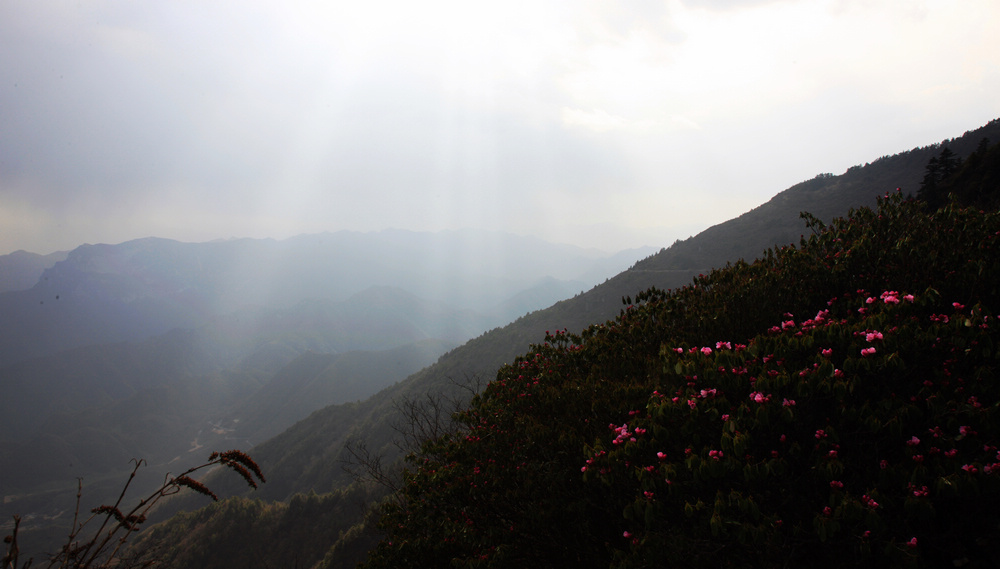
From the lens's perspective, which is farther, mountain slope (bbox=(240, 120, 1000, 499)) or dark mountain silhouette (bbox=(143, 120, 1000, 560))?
mountain slope (bbox=(240, 120, 1000, 499))

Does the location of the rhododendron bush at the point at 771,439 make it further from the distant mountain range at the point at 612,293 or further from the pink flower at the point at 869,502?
the distant mountain range at the point at 612,293

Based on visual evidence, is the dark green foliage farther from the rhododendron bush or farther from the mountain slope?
the rhododendron bush

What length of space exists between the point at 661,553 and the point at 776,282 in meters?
7.14

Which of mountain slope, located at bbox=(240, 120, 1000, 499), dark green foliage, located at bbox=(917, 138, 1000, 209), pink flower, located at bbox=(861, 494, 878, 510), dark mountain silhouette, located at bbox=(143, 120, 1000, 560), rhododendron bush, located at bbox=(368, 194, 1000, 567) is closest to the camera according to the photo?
pink flower, located at bbox=(861, 494, 878, 510)

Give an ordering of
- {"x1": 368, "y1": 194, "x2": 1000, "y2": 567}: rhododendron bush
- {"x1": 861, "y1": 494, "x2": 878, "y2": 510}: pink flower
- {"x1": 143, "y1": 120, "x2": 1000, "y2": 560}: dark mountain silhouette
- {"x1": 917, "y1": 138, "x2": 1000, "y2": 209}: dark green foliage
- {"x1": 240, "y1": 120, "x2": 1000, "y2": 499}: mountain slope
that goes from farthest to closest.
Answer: {"x1": 240, "y1": 120, "x2": 1000, "y2": 499}: mountain slope, {"x1": 143, "y1": 120, "x2": 1000, "y2": 560}: dark mountain silhouette, {"x1": 917, "y1": 138, "x2": 1000, "y2": 209}: dark green foliage, {"x1": 368, "y1": 194, "x2": 1000, "y2": 567}: rhododendron bush, {"x1": 861, "y1": 494, "x2": 878, "y2": 510}: pink flower

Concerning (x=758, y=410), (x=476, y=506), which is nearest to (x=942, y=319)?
(x=758, y=410)

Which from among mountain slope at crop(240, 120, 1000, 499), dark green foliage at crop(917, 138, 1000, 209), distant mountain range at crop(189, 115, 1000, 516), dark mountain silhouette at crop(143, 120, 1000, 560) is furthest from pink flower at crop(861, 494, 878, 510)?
mountain slope at crop(240, 120, 1000, 499)

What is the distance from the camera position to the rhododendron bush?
207 inches

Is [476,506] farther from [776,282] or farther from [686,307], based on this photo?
[776,282]

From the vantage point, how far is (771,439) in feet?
20.4

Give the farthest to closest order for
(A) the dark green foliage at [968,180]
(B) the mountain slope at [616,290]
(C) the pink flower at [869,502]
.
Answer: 1. (B) the mountain slope at [616,290]
2. (A) the dark green foliage at [968,180]
3. (C) the pink flower at [869,502]

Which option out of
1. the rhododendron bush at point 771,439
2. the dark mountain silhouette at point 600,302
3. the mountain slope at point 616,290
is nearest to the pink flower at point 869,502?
the rhododendron bush at point 771,439

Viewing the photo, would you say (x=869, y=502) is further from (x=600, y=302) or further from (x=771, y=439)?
(x=600, y=302)

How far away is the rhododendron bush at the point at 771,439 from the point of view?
5266mm
